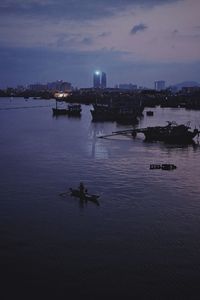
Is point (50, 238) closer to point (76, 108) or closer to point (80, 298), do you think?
point (80, 298)

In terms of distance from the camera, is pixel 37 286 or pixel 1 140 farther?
pixel 1 140

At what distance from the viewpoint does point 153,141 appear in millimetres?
73375

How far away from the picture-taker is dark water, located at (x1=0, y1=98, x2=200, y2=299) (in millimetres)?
21391

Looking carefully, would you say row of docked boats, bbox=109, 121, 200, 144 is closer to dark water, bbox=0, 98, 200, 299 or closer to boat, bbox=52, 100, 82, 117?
dark water, bbox=0, 98, 200, 299

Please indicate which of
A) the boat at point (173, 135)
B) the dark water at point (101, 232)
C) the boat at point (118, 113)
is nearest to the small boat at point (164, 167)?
the dark water at point (101, 232)

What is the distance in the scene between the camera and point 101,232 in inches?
1097

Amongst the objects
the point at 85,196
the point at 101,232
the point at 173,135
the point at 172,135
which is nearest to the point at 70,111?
the point at 172,135

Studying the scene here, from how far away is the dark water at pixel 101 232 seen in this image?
2139cm

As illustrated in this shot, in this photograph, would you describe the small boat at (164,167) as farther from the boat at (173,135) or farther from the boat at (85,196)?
the boat at (173,135)

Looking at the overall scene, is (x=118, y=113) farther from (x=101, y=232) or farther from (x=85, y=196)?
(x=101, y=232)

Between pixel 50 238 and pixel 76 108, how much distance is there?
11876cm

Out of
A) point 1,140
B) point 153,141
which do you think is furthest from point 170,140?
point 1,140

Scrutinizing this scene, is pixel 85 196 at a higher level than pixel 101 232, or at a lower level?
higher

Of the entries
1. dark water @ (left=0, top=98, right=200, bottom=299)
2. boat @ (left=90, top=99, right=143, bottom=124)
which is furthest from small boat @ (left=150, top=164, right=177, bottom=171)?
boat @ (left=90, top=99, right=143, bottom=124)
